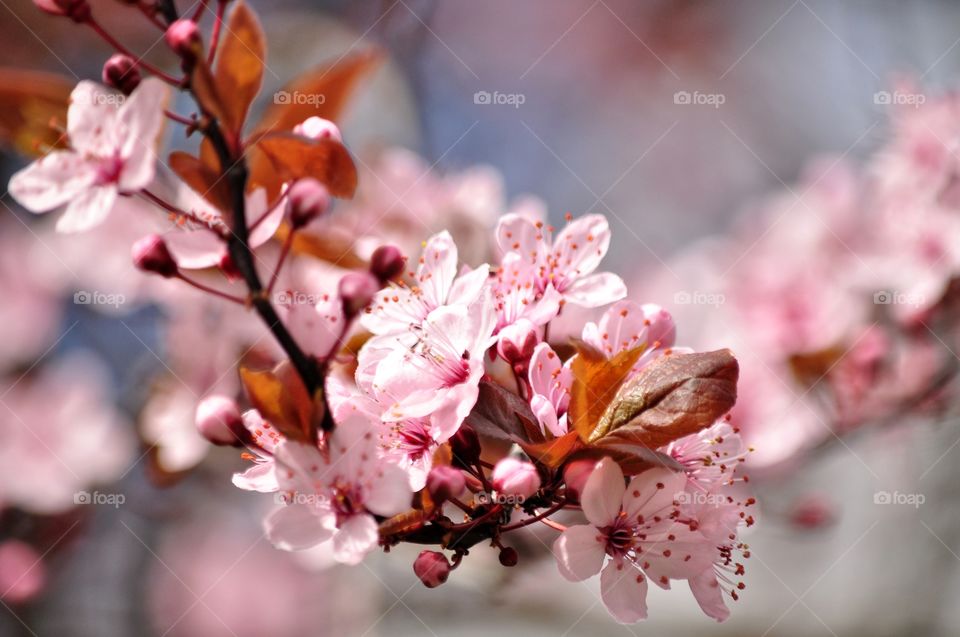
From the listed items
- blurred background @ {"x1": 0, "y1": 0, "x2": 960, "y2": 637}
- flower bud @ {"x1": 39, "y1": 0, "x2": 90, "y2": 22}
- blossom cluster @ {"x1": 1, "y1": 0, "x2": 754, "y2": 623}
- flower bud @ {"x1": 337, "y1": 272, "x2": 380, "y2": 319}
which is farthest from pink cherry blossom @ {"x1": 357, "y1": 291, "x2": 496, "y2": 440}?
blurred background @ {"x1": 0, "y1": 0, "x2": 960, "y2": 637}

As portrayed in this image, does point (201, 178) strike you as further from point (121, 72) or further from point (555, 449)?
point (555, 449)

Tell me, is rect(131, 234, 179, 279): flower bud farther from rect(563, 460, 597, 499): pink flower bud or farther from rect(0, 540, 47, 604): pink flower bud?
rect(0, 540, 47, 604): pink flower bud

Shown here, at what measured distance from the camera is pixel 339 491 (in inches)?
25.4

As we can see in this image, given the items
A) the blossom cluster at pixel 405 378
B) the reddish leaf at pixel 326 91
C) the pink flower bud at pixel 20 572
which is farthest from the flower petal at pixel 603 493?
the pink flower bud at pixel 20 572

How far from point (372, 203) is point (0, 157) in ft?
2.61

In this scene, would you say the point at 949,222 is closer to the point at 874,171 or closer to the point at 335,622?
the point at 874,171

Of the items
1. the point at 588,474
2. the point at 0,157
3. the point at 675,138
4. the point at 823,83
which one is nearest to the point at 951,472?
the point at 823,83

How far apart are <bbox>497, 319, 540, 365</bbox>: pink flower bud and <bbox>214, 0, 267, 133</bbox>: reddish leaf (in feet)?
0.90

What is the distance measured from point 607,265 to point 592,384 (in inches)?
68.2

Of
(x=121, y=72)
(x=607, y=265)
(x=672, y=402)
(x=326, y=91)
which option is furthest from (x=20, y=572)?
(x=607, y=265)

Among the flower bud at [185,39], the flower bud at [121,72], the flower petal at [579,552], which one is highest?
the flower bud at [185,39]

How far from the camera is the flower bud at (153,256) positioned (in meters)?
0.64

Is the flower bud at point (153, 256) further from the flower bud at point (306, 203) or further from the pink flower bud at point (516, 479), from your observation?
the pink flower bud at point (516, 479)

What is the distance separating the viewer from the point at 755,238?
89.6 inches
